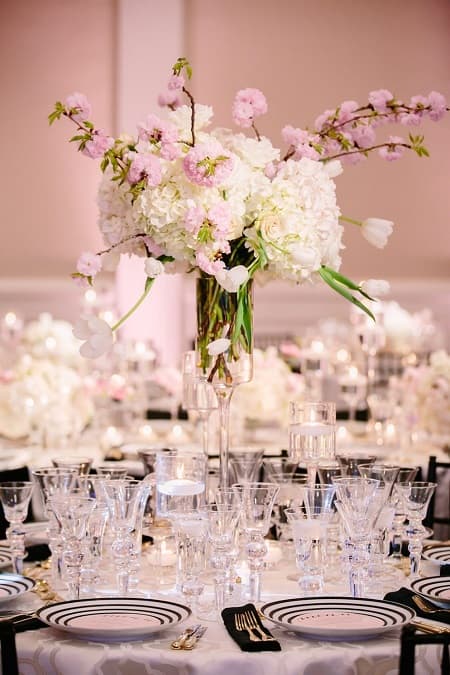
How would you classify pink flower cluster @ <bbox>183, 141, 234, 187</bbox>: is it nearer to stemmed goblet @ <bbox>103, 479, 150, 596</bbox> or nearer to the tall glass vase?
the tall glass vase

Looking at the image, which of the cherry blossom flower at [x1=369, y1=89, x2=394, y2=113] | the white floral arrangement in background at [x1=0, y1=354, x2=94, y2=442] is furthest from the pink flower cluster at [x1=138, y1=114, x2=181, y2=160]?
the white floral arrangement in background at [x1=0, y1=354, x2=94, y2=442]

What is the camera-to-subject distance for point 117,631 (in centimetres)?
184

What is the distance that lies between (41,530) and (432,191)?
211 inches

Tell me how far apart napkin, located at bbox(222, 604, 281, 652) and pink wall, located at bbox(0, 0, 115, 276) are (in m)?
5.81

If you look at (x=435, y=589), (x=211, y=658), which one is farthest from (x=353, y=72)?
(x=211, y=658)

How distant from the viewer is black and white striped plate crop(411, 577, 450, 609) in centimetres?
213

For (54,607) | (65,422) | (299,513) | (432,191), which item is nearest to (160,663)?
(54,607)

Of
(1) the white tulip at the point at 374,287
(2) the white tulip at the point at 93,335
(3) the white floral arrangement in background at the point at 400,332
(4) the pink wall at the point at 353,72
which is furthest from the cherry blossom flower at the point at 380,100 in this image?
(4) the pink wall at the point at 353,72

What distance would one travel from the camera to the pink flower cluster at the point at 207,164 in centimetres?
231

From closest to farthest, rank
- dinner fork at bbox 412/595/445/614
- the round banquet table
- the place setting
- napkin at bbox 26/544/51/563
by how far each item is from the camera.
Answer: the round banquet table → the place setting → dinner fork at bbox 412/595/445/614 → napkin at bbox 26/544/51/563

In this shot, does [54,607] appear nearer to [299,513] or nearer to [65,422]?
[299,513]

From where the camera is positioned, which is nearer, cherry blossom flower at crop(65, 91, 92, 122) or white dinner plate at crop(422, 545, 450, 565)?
cherry blossom flower at crop(65, 91, 92, 122)

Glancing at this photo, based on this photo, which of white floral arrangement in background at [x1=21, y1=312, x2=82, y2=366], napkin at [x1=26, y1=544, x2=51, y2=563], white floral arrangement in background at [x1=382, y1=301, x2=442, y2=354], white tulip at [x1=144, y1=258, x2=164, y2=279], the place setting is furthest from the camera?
white floral arrangement in background at [x1=382, y1=301, x2=442, y2=354]

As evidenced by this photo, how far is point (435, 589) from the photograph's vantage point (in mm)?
2207
